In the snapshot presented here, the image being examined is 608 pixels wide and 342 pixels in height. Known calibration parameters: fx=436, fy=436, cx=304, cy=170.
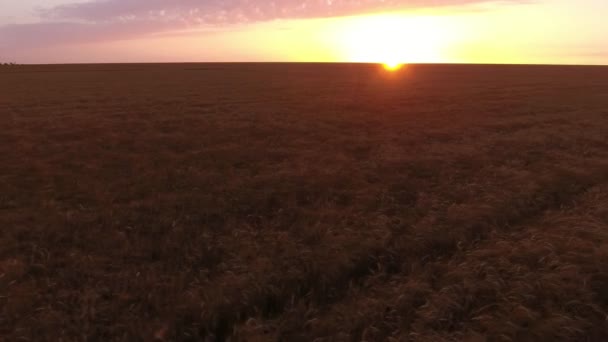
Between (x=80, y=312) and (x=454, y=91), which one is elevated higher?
(x=454, y=91)

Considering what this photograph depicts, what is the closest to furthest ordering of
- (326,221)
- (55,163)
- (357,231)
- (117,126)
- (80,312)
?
(80,312), (357,231), (326,221), (55,163), (117,126)

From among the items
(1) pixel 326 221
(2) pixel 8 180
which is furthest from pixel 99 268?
(2) pixel 8 180

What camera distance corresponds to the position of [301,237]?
8.20m

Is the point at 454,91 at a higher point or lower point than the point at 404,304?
higher

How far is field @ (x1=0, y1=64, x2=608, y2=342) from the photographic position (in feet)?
18.5

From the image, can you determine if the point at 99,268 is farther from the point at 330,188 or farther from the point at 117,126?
the point at 117,126

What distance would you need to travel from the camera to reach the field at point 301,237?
18.5ft

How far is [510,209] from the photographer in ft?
31.0

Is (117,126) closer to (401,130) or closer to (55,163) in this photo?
(55,163)

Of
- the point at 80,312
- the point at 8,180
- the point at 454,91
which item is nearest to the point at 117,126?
the point at 8,180

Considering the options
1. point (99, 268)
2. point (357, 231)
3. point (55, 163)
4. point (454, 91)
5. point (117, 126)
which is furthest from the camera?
point (454, 91)

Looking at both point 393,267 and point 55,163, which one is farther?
point 55,163

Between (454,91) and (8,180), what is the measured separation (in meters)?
36.1

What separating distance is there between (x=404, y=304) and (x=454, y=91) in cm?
3686
